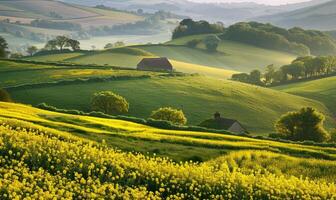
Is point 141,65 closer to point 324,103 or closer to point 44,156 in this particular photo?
point 324,103

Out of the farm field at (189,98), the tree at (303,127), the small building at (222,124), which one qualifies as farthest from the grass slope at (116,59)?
the tree at (303,127)

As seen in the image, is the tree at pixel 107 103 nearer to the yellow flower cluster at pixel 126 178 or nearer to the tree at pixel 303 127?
the tree at pixel 303 127

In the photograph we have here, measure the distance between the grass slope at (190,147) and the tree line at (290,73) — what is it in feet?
412

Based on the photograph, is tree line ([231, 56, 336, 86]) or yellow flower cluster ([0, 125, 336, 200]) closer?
yellow flower cluster ([0, 125, 336, 200])

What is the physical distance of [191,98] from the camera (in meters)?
109

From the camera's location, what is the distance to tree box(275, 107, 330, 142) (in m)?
76.8

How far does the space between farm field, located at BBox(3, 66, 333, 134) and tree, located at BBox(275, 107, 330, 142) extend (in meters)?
15.8

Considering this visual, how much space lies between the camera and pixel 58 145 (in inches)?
1249

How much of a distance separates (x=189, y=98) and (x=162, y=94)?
20.0 feet

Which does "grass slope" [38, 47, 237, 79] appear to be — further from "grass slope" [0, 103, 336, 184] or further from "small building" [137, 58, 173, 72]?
"grass slope" [0, 103, 336, 184]

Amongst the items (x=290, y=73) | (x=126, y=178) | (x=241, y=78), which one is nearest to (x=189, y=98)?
(x=241, y=78)

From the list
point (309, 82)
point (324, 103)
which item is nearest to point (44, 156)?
point (324, 103)

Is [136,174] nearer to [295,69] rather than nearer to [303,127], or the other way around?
[303,127]

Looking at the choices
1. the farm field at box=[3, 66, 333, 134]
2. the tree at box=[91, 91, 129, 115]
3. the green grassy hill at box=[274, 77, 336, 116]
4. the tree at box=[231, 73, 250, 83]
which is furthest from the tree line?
the tree at box=[91, 91, 129, 115]
